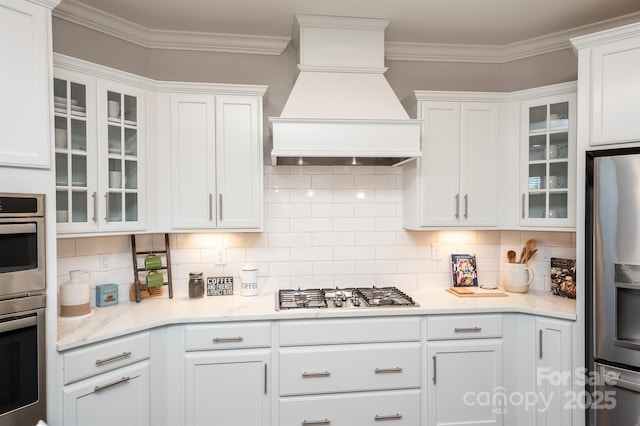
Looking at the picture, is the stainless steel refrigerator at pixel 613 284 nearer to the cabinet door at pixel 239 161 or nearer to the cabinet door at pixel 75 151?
the cabinet door at pixel 239 161

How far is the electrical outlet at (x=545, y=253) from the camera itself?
284 centimetres

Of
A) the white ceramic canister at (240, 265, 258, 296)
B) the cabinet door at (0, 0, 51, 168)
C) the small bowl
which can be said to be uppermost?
the cabinet door at (0, 0, 51, 168)

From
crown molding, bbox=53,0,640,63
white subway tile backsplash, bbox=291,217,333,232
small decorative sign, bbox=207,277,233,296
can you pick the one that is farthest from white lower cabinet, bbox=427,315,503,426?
crown molding, bbox=53,0,640,63

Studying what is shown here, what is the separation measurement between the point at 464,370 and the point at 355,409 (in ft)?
2.45

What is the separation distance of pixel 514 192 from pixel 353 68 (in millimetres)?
1470

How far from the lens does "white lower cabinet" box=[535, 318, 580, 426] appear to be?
2.26 meters

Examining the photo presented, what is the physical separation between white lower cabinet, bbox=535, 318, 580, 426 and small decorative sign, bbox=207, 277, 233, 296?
210 centimetres

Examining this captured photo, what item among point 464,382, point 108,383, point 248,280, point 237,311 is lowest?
point 464,382

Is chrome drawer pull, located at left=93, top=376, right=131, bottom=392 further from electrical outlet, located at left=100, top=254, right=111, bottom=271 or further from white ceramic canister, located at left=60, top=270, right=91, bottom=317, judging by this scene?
electrical outlet, located at left=100, top=254, right=111, bottom=271

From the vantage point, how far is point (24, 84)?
1649 mm

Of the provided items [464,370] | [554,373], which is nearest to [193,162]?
[464,370]

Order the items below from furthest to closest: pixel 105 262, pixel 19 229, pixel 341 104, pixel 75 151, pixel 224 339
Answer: pixel 105 262
pixel 341 104
pixel 224 339
pixel 75 151
pixel 19 229

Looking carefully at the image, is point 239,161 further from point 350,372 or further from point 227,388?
point 350,372

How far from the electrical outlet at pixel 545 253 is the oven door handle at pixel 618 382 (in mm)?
989
